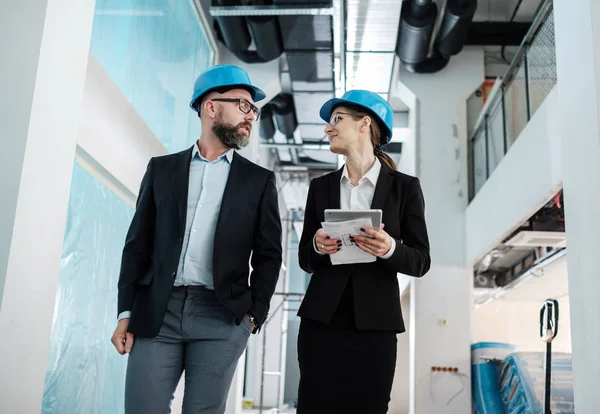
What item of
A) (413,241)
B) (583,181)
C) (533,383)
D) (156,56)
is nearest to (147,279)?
(413,241)

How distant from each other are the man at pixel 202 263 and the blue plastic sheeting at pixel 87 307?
147 centimetres

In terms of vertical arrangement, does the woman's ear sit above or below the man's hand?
above

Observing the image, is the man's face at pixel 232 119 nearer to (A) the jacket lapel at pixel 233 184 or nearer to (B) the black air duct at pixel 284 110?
(A) the jacket lapel at pixel 233 184

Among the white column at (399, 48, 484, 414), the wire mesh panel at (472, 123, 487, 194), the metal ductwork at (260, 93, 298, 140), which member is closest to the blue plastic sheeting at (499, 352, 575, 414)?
the white column at (399, 48, 484, 414)

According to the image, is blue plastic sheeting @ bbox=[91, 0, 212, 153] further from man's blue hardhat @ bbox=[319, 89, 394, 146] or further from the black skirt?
the black skirt

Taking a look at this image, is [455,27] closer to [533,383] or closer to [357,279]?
[533,383]

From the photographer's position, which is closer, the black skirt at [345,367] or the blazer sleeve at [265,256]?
the black skirt at [345,367]

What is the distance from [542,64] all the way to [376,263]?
3944mm

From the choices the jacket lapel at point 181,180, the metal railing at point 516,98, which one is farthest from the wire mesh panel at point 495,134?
the jacket lapel at point 181,180

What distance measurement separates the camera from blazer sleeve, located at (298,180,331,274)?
6.96ft

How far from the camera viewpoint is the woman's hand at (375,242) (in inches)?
77.0

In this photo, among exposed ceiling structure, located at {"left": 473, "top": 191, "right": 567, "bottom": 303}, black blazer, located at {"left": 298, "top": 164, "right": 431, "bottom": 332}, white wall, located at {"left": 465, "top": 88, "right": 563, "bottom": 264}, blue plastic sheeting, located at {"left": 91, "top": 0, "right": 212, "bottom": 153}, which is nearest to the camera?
black blazer, located at {"left": 298, "top": 164, "right": 431, "bottom": 332}

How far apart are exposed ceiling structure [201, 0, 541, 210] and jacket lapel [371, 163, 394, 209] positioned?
14.2 ft

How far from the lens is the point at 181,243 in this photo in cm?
212
